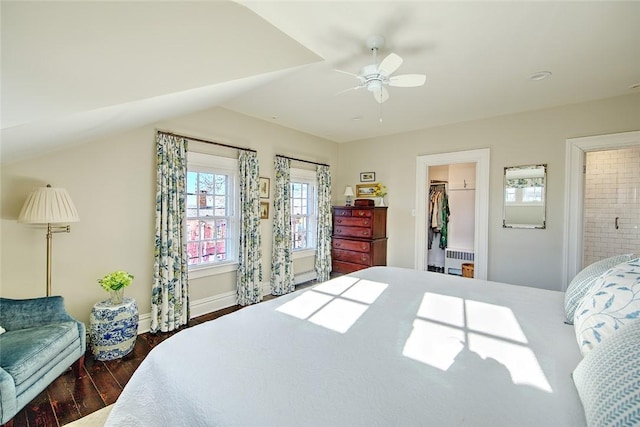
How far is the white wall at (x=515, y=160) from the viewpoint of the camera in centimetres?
331

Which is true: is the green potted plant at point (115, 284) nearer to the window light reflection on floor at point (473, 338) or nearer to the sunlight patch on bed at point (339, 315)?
the sunlight patch on bed at point (339, 315)

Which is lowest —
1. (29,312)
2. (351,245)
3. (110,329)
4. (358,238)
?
(110,329)

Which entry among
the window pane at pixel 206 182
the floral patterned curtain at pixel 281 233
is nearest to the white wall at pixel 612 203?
the floral patterned curtain at pixel 281 233

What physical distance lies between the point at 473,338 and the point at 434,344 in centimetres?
22

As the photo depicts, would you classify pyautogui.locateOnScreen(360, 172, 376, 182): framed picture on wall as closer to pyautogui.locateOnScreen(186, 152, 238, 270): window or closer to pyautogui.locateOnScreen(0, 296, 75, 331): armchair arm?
pyautogui.locateOnScreen(186, 152, 238, 270): window

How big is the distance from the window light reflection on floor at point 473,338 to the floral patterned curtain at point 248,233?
251 cm

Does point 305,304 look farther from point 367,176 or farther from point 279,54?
point 367,176

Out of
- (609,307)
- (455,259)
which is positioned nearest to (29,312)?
(609,307)

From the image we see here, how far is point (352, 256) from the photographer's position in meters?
4.71

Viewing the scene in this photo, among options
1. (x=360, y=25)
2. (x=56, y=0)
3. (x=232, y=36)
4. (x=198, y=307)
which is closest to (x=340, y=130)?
(x=360, y=25)

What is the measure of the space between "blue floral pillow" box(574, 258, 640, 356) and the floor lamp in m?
3.25

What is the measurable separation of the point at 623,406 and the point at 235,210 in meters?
3.63

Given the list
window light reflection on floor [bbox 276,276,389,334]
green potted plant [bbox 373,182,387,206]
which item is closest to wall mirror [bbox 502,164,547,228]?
green potted plant [bbox 373,182,387,206]

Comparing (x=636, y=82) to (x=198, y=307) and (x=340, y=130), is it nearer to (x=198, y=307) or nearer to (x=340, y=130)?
(x=340, y=130)
